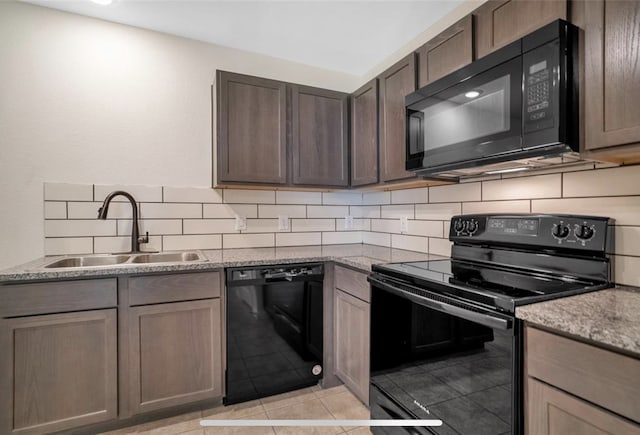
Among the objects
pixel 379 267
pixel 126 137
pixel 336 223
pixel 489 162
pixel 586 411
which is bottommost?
pixel 586 411

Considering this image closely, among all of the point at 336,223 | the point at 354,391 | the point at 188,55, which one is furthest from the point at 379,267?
the point at 188,55

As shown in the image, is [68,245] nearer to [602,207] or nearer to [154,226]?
[154,226]

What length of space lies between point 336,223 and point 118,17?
2.08m

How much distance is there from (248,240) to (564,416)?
2022 mm

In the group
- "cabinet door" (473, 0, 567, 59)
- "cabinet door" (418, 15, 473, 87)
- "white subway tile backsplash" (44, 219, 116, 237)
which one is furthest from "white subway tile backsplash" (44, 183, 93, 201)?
"cabinet door" (473, 0, 567, 59)

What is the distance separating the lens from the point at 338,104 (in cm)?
241

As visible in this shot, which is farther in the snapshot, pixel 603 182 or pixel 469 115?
pixel 469 115

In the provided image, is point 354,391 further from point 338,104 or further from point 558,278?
point 338,104

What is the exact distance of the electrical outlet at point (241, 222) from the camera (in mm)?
2402

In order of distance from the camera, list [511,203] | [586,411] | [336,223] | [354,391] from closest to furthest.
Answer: [586,411]
[511,203]
[354,391]
[336,223]

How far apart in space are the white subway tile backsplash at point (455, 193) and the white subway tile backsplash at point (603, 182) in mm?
458

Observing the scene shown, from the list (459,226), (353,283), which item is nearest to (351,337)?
(353,283)

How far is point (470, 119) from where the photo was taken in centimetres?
139

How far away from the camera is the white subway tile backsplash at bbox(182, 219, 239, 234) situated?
2.26m
